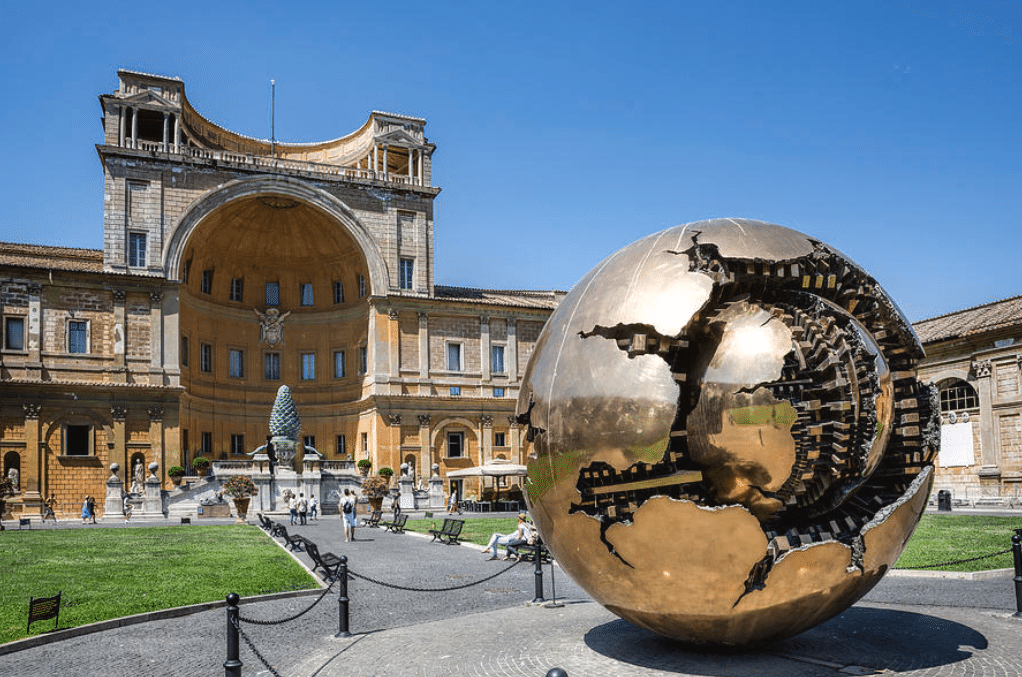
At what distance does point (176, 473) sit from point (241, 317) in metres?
12.7

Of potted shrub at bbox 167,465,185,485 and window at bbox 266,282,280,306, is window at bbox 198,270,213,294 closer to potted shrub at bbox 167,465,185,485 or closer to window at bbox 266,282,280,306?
window at bbox 266,282,280,306

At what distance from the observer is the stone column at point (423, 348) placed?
4900 cm

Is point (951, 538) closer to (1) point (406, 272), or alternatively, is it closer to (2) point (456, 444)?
(2) point (456, 444)

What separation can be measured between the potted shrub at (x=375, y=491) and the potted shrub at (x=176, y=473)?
8629 mm

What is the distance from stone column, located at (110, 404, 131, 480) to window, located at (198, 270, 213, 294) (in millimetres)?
9213

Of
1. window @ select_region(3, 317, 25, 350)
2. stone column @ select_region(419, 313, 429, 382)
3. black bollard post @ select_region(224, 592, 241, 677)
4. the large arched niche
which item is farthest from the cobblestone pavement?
the large arched niche

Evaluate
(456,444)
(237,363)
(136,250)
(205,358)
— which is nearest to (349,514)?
(136,250)

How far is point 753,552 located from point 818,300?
2.06m

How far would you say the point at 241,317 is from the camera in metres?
51.0

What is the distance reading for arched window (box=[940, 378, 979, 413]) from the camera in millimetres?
38531

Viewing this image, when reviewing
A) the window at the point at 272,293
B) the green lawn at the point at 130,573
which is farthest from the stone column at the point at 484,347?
the green lawn at the point at 130,573

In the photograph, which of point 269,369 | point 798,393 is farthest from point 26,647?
point 269,369

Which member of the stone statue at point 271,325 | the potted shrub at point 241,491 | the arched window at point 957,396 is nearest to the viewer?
the potted shrub at point 241,491

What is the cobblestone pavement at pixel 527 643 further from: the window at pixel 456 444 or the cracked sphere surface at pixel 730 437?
the window at pixel 456 444
